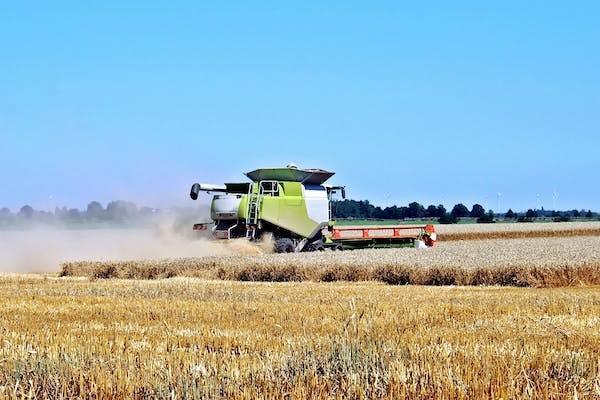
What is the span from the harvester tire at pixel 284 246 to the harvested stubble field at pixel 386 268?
3481mm

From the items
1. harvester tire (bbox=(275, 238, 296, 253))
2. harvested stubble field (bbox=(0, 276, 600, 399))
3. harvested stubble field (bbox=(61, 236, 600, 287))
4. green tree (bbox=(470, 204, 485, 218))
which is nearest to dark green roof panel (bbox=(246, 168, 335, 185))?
harvester tire (bbox=(275, 238, 296, 253))

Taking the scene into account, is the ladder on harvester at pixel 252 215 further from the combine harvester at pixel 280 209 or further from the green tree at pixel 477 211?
the green tree at pixel 477 211

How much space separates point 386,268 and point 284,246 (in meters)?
8.42

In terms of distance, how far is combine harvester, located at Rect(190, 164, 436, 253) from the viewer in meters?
30.9

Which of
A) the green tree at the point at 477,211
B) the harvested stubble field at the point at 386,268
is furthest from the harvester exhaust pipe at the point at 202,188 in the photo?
the green tree at the point at 477,211

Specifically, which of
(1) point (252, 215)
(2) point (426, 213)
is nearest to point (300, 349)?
(1) point (252, 215)

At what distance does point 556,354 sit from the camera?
25.2ft

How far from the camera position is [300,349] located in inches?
307

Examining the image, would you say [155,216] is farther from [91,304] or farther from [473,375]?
[473,375]

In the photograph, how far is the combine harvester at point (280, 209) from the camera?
30859mm

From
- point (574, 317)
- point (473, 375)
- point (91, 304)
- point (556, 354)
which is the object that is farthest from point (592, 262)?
point (473, 375)

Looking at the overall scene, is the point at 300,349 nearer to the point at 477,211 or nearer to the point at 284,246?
the point at 284,246

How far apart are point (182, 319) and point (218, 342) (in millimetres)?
2854

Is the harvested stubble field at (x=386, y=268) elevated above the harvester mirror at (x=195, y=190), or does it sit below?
below
